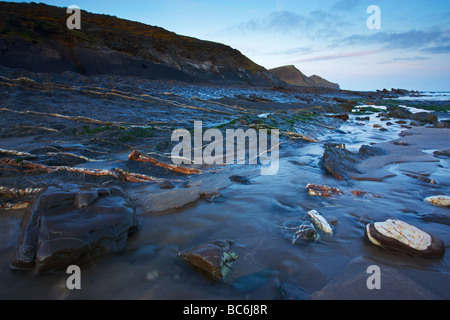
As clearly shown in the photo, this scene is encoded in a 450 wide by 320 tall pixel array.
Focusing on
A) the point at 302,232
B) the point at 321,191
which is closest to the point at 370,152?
the point at 321,191

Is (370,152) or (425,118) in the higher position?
(425,118)

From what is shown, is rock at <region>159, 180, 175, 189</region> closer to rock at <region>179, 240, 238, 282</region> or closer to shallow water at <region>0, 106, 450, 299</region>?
shallow water at <region>0, 106, 450, 299</region>

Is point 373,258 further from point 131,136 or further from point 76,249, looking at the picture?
point 131,136

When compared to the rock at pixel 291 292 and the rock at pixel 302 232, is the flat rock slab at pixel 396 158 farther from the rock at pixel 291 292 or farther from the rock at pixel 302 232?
the rock at pixel 291 292

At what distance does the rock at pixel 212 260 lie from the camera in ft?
4.69

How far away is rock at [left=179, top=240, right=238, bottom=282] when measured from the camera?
1430 millimetres

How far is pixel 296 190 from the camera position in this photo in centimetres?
292

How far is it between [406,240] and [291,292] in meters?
1.00

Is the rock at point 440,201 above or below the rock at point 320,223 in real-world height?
above

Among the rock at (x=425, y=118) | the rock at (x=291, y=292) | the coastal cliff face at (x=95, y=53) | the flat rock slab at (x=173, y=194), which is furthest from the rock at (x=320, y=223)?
the coastal cliff face at (x=95, y=53)

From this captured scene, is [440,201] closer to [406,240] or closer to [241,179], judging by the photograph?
[406,240]

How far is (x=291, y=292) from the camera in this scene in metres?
1.34

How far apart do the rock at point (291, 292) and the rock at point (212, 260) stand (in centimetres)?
33
